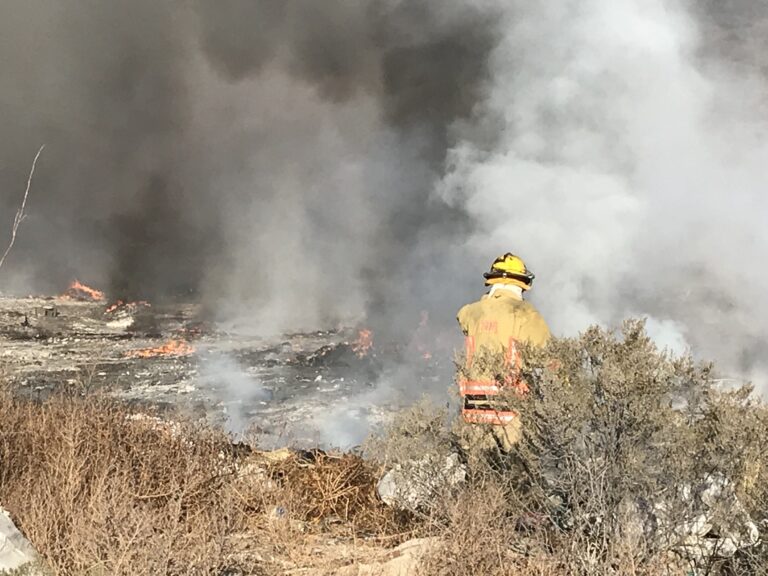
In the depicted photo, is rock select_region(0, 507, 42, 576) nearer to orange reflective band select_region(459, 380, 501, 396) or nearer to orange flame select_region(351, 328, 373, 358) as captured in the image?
orange reflective band select_region(459, 380, 501, 396)

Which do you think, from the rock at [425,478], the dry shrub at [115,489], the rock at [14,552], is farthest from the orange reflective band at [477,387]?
the rock at [14,552]

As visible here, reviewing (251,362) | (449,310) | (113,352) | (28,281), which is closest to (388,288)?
(449,310)

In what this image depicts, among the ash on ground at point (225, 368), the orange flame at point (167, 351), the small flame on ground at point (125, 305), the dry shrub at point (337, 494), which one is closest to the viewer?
the dry shrub at point (337, 494)

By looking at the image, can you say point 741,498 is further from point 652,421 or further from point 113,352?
point 113,352

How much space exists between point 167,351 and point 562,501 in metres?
9.06

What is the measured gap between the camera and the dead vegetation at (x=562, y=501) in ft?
7.21

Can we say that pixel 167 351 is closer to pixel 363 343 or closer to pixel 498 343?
pixel 363 343

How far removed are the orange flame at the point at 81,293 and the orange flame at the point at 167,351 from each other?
4702mm

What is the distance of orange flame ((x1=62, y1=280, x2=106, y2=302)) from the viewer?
14699 millimetres

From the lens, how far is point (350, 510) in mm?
3547

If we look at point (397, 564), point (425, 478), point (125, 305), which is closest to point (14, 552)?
point (397, 564)

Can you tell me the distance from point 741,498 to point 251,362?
28.7ft

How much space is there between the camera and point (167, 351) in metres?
10.5

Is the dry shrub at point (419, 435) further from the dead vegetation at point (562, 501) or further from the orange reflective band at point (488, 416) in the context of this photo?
the orange reflective band at point (488, 416)
